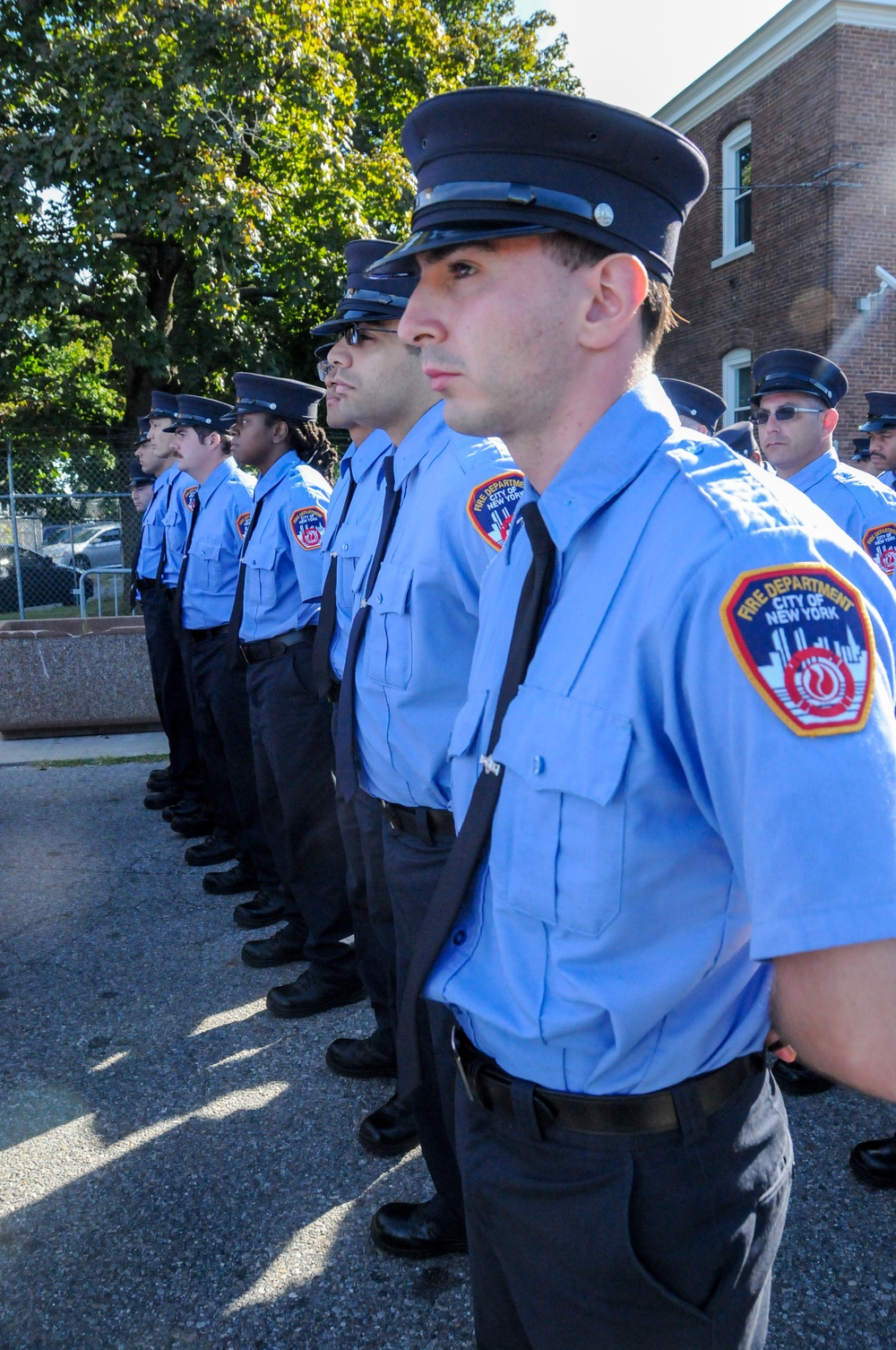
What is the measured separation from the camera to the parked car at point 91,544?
43.6 ft

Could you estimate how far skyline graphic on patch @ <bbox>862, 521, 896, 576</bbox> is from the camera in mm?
3889

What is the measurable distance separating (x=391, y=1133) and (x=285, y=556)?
2.30 meters

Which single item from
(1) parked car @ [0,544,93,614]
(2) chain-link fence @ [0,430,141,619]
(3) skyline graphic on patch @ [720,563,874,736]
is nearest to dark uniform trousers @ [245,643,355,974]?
(3) skyline graphic on patch @ [720,563,874,736]

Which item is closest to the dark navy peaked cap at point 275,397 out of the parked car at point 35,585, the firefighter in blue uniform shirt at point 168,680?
the firefighter in blue uniform shirt at point 168,680

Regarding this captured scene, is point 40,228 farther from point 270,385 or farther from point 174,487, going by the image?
point 270,385

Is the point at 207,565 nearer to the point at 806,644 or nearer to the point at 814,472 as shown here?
the point at 814,472

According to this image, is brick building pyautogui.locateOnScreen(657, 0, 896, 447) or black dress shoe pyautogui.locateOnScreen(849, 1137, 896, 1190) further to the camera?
brick building pyautogui.locateOnScreen(657, 0, 896, 447)

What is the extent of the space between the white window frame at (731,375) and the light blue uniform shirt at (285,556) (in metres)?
14.8

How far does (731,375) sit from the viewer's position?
60.2ft

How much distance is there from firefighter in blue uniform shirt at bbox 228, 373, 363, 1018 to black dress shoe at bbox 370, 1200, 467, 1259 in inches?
53.3

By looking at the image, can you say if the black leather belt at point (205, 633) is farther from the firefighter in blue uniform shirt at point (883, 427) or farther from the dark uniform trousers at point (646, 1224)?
the dark uniform trousers at point (646, 1224)

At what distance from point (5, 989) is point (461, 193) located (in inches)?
151

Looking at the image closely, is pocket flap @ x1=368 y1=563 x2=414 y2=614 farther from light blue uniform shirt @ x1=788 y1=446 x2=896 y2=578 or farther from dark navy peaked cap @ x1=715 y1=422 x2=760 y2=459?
Answer: dark navy peaked cap @ x1=715 y1=422 x2=760 y2=459

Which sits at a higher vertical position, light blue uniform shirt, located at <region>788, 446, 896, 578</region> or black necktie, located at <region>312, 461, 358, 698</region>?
light blue uniform shirt, located at <region>788, 446, 896, 578</region>
